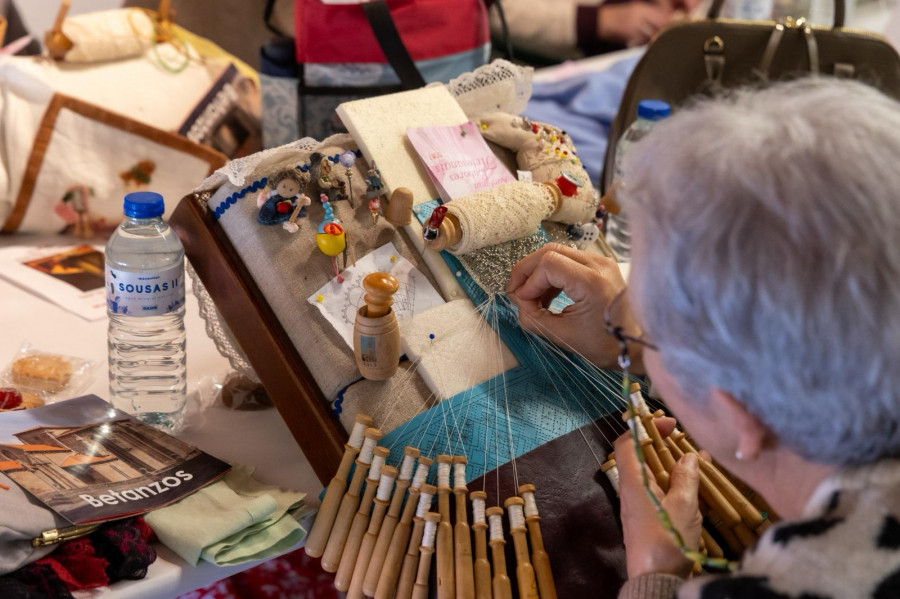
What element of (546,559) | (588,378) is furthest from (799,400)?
(588,378)

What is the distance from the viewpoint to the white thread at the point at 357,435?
970 millimetres

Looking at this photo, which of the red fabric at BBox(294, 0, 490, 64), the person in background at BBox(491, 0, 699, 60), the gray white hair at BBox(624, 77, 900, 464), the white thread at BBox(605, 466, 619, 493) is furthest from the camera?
the person in background at BBox(491, 0, 699, 60)

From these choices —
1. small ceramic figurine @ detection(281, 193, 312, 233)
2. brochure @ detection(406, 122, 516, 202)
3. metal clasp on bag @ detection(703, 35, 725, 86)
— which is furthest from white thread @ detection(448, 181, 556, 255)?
metal clasp on bag @ detection(703, 35, 725, 86)

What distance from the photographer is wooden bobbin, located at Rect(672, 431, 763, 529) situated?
95 cm

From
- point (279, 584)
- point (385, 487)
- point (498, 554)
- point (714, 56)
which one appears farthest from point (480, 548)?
point (714, 56)

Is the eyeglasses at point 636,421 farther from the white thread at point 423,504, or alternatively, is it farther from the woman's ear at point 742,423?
the white thread at point 423,504

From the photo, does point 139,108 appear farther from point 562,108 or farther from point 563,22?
point 563,22

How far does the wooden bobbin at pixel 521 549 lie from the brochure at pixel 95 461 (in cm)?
35

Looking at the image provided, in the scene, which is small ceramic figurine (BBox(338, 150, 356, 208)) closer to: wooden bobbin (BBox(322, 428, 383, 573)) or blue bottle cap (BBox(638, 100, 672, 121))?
wooden bobbin (BBox(322, 428, 383, 573))

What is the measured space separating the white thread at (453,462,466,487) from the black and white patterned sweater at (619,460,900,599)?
1.03 ft

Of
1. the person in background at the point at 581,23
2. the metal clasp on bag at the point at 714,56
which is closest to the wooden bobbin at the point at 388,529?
the metal clasp on bag at the point at 714,56

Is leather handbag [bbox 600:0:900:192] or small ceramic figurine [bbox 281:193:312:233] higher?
small ceramic figurine [bbox 281:193:312:233]

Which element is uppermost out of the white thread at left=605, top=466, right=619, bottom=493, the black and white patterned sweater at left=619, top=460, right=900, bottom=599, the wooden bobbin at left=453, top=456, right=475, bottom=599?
the black and white patterned sweater at left=619, top=460, right=900, bottom=599

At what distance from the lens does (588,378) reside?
1103 mm
